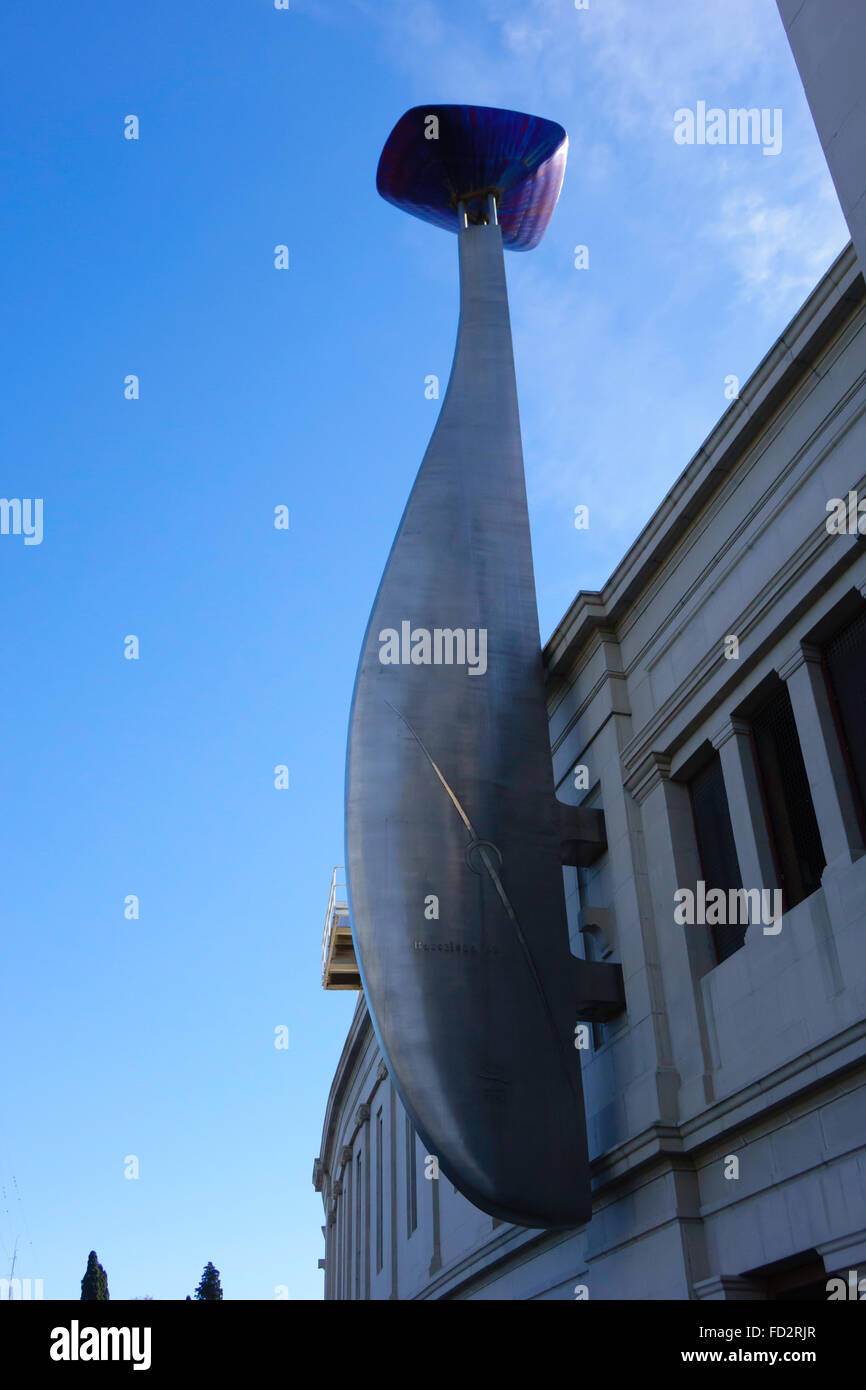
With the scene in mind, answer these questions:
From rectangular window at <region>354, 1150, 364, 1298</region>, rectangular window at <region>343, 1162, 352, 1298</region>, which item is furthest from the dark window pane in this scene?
rectangular window at <region>343, 1162, 352, 1298</region>

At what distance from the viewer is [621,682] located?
1488cm

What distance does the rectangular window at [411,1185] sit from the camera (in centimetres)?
2427

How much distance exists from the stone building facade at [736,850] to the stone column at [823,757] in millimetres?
26

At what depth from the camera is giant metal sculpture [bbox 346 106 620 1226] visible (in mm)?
12094

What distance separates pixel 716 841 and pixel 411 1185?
49.3ft

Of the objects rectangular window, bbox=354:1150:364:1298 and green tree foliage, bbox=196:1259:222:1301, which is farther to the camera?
green tree foliage, bbox=196:1259:222:1301

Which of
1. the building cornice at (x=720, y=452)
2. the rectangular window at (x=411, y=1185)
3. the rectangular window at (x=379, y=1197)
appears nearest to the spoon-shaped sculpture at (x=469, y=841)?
the building cornice at (x=720, y=452)

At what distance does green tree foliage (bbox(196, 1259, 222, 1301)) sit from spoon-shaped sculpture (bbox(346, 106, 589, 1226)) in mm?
58114

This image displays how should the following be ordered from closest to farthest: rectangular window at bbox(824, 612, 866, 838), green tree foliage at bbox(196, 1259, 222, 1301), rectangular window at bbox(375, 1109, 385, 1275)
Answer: rectangular window at bbox(824, 612, 866, 838)
rectangular window at bbox(375, 1109, 385, 1275)
green tree foliage at bbox(196, 1259, 222, 1301)

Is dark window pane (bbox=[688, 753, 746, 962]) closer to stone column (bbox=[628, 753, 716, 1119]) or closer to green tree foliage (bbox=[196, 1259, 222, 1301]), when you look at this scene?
stone column (bbox=[628, 753, 716, 1119])

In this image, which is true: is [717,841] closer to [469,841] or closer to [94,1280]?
[469,841]
